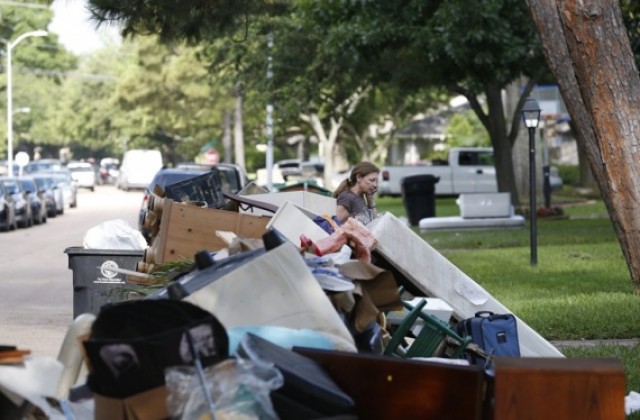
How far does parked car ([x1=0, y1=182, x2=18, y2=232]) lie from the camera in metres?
37.4

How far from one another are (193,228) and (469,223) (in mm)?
21070

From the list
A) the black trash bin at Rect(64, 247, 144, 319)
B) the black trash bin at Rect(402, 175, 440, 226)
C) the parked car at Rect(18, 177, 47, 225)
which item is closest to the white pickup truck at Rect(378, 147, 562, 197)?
the parked car at Rect(18, 177, 47, 225)

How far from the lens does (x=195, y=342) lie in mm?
6793

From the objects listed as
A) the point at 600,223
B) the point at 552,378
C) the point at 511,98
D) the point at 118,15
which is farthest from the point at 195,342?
the point at 511,98

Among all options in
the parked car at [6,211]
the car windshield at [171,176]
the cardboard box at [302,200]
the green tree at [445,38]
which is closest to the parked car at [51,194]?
the parked car at [6,211]

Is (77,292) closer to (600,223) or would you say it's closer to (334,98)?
(600,223)

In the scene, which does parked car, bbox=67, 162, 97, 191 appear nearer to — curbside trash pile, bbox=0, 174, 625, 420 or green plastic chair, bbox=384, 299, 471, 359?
green plastic chair, bbox=384, 299, 471, 359

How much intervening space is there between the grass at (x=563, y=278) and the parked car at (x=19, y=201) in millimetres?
13810

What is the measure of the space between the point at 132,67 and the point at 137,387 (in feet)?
280

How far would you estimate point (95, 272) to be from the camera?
42.1 feet

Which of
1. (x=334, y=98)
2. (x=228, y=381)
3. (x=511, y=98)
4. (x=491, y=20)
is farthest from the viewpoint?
(x=334, y=98)

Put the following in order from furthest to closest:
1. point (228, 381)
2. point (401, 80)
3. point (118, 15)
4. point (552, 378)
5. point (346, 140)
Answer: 1. point (346, 140)
2. point (401, 80)
3. point (118, 15)
4. point (552, 378)
5. point (228, 381)

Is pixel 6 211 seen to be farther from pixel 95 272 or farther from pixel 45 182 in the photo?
pixel 95 272

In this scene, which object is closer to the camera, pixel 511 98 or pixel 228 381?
pixel 228 381
